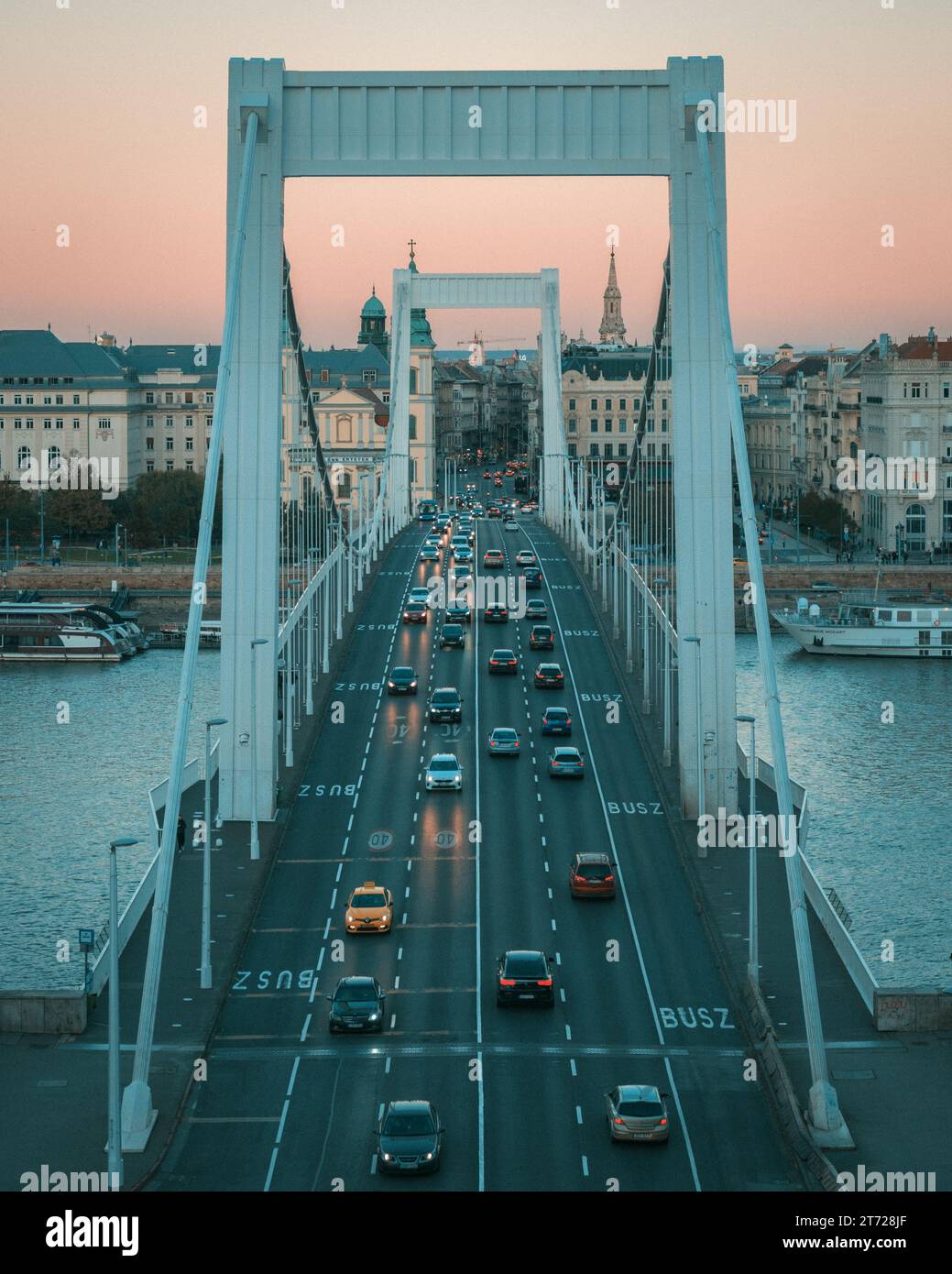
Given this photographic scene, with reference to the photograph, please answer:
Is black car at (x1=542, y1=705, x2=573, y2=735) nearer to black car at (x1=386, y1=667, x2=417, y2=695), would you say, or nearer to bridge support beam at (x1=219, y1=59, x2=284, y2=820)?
black car at (x1=386, y1=667, x2=417, y2=695)

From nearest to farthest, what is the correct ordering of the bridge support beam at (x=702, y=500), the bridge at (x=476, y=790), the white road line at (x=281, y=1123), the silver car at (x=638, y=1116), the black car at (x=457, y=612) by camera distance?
the silver car at (x=638, y=1116) → the white road line at (x=281, y=1123) → the bridge at (x=476, y=790) → the bridge support beam at (x=702, y=500) → the black car at (x=457, y=612)

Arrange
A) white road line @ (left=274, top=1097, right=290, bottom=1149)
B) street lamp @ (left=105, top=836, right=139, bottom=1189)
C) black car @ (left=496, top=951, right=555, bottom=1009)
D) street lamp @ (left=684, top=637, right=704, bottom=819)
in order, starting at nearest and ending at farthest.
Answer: street lamp @ (left=105, top=836, right=139, bottom=1189) < white road line @ (left=274, top=1097, right=290, bottom=1149) < black car @ (left=496, top=951, right=555, bottom=1009) < street lamp @ (left=684, top=637, right=704, bottom=819)

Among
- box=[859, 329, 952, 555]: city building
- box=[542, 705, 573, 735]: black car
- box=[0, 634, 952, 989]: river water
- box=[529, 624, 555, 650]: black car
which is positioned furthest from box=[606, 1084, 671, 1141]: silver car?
box=[859, 329, 952, 555]: city building

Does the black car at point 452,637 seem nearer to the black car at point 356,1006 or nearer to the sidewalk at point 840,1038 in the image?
the sidewalk at point 840,1038

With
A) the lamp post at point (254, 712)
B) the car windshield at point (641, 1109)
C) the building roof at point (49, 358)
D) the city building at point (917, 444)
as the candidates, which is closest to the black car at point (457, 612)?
the lamp post at point (254, 712)

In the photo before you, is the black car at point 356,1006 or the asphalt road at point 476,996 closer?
the asphalt road at point 476,996

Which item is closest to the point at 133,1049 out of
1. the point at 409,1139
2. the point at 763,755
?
the point at 409,1139
